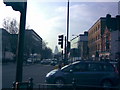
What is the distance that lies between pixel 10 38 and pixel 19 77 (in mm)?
70329

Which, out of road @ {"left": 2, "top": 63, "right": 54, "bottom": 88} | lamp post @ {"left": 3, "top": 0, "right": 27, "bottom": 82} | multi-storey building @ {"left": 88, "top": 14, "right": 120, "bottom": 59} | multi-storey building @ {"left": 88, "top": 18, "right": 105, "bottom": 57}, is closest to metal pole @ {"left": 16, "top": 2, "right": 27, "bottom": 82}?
lamp post @ {"left": 3, "top": 0, "right": 27, "bottom": 82}

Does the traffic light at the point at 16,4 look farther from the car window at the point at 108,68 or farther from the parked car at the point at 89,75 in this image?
the car window at the point at 108,68

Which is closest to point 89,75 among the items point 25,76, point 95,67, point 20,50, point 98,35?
point 95,67

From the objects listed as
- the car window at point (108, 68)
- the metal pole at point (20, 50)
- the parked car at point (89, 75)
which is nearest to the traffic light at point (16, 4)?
the metal pole at point (20, 50)

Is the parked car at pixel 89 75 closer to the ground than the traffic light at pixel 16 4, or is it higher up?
closer to the ground

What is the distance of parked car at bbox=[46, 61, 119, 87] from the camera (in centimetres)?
1545

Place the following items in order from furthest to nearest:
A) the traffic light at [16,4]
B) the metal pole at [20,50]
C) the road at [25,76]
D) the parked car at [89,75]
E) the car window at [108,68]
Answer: the road at [25,76] → the car window at [108,68] → the parked car at [89,75] → the metal pole at [20,50] → the traffic light at [16,4]

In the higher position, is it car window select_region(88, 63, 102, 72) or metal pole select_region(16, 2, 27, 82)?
metal pole select_region(16, 2, 27, 82)

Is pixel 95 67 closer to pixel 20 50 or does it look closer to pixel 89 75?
pixel 89 75

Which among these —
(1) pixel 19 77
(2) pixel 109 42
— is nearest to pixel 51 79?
(1) pixel 19 77

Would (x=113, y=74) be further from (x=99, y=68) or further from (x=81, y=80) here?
(x=81, y=80)

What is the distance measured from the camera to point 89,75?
608 inches

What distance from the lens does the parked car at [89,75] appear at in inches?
608

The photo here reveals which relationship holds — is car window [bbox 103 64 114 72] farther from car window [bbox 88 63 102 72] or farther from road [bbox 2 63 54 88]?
road [bbox 2 63 54 88]
